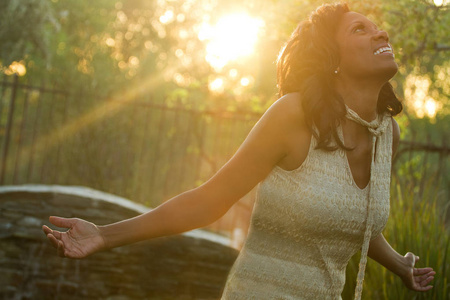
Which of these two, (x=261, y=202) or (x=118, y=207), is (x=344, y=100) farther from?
(x=118, y=207)

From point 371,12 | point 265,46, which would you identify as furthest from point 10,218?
point 265,46

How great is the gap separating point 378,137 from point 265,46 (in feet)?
25.4

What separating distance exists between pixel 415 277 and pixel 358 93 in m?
1.00

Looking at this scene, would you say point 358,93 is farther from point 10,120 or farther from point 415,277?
point 10,120

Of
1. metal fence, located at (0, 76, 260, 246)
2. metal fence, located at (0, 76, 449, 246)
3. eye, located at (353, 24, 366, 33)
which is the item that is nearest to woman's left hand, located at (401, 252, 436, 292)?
eye, located at (353, 24, 366, 33)

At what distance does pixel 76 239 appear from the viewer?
5.93 ft

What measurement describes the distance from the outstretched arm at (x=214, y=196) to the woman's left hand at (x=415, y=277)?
1.00 meters

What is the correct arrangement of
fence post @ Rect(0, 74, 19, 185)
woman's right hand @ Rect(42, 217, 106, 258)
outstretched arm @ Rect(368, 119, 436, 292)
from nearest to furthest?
woman's right hand @ Rect(42, 217, 106, 258), outstretched arm @ Rect(368, 119, 436, 292), fence post @ Rect(0, 74, 19, 185)

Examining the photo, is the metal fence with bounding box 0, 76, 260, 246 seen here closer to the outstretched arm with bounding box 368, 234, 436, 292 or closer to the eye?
the outstretched arm with bounding box 368, 234, 436, 292

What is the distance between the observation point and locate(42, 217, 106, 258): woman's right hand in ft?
5.81

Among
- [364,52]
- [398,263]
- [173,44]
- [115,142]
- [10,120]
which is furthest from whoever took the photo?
[173,44]

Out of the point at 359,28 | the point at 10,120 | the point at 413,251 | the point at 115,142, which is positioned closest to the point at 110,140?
the point at 115,142

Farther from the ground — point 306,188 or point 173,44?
point 173,44

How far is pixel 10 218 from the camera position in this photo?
4.85m
